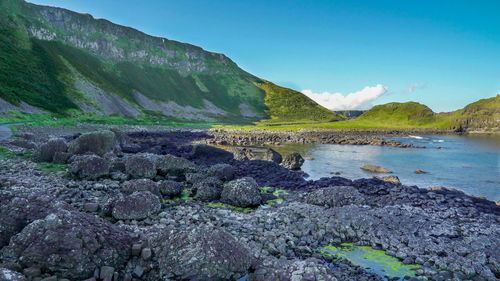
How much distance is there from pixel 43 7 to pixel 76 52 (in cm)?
2616

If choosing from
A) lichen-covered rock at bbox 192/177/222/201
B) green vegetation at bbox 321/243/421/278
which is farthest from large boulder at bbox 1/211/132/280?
lichen-covered rock at bbox 192/177/222/201

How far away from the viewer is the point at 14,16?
114 m

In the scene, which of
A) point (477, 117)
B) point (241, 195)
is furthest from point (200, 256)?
point (477, 117)

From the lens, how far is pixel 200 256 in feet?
22.2

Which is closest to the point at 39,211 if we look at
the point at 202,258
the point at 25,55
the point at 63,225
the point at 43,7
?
the point at 63,225

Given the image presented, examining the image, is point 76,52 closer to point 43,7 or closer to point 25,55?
point 43,7

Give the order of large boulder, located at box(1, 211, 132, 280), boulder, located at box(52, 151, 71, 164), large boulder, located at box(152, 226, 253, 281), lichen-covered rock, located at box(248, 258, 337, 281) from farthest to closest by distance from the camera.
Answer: boulder, located at box(52, 151, 71, 164) < large boulder, located at box(152, 226, 253, 281) < lichen-covered rock, located at box(248, 258, 337, 281) < large boulder, located at box(1, 211, 132, 280)

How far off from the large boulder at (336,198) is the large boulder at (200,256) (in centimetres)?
724

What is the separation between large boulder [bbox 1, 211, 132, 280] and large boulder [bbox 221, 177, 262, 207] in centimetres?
681

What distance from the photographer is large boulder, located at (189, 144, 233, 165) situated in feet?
84.0

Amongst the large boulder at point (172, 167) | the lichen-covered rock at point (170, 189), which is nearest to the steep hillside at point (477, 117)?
the large boulder at point (172, 167)

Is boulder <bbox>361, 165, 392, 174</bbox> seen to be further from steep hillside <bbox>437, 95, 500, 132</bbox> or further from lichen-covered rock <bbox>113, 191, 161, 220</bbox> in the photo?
steep hillside <bbox>437, 95, 500, 132</bbox>

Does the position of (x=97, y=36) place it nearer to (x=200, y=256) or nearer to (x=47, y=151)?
(x=47, y=151)

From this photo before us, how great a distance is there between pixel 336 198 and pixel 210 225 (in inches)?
256
